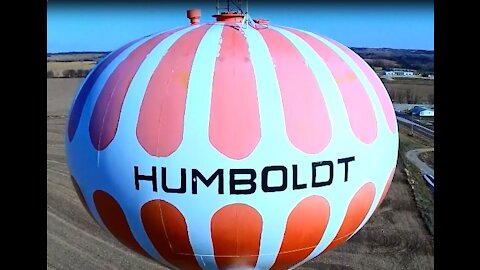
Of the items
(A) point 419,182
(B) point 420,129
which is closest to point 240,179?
(A) point 419,182

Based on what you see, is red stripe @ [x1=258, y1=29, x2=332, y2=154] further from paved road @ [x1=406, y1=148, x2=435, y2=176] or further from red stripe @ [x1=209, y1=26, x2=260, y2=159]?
paved road @ [x1=406, y1=148, x2=435, y2=176]

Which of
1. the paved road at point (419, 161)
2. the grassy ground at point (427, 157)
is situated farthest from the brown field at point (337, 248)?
the grassy ground at point (427, 157)

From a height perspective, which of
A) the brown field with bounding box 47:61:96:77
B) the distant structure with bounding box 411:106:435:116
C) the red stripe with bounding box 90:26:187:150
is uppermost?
the brown field with bounding box 47:61:96:77

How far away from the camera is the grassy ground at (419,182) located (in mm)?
12945

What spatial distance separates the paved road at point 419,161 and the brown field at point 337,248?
202 cm

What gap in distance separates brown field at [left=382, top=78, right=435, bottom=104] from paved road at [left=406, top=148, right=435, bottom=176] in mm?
6377

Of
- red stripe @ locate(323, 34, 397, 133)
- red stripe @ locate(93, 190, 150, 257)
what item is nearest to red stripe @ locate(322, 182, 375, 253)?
red stripe @ locate(323, 34, 397, 133)

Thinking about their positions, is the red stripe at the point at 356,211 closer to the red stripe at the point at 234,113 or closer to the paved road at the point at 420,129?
the red stripe at the point at 234,113

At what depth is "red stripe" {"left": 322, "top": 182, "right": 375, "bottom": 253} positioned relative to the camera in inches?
181

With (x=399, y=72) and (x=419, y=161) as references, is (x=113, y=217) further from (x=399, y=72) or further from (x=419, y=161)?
(x=399, y=72)

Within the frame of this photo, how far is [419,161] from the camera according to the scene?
1716cm

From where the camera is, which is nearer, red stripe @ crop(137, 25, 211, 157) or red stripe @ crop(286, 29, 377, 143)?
red stripe @ crop(137, 25, 211, 157)

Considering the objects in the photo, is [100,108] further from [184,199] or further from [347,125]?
[347,125]

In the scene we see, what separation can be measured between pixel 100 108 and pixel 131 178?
0.54 m
